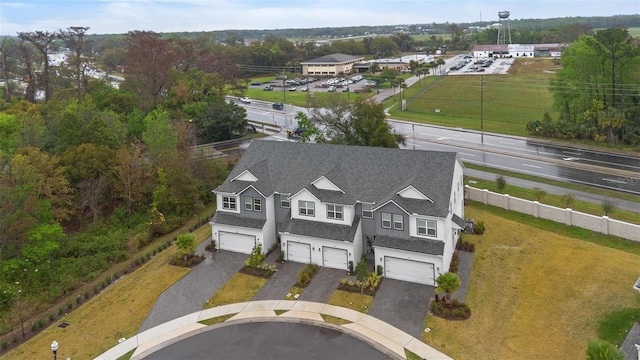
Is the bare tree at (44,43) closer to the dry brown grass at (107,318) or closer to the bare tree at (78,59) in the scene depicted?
the bare tree at (78,59)

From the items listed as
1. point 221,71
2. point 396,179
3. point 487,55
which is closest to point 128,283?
point 396,179

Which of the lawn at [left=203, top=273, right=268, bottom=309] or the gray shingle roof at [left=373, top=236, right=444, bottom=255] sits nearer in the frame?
the lawn at [left=203, top=273, right=268, bottom=309]

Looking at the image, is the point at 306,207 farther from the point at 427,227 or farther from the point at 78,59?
the point at 78,59

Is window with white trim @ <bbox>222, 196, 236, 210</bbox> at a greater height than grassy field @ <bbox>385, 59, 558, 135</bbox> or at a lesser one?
lesser

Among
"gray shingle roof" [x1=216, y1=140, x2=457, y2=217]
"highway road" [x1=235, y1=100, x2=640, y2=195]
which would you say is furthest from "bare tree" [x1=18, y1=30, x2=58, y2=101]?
"gray shingle roof" [x1=216, y1=140, x2=457, y2=217]

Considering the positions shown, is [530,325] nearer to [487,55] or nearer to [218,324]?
[218,324]

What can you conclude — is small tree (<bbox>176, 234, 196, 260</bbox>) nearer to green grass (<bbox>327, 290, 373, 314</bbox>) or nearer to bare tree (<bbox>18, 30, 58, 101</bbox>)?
green grass (<bbox>327, 290, 373, 314</bbox>)

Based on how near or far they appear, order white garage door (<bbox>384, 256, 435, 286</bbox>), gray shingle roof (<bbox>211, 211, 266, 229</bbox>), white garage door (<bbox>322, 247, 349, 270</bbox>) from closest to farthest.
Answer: white garage door (<bbox>384, 256, 435, 286</bbox>)
white garage door (<bbox>322, 247, 349, 270</bbox>)
gray shingle roof (<bbox>211, 211, 266, 229</bbox>)
